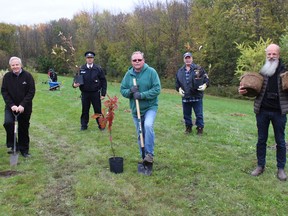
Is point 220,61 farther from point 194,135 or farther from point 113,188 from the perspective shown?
point 113,188

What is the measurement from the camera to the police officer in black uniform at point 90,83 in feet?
30.2

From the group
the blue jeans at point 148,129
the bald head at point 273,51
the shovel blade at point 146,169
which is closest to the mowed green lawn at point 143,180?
the shovel blade at point 146,169

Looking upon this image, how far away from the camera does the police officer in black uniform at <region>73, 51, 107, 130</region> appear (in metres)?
9.20

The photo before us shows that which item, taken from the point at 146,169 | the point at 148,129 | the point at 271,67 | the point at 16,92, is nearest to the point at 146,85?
the point at 148,129

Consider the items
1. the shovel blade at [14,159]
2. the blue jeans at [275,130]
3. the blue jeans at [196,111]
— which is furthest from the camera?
the blue jeans at [196,111]

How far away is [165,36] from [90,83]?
3703 cm

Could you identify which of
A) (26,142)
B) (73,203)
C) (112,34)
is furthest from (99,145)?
(112,34)

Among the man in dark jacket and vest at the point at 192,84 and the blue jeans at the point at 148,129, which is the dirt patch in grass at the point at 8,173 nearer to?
the blue jeans at the point at 148,129

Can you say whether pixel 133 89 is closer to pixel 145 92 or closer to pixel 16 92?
pixel 145 92

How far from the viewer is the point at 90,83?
30.3ft

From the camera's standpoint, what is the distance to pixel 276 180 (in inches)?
217

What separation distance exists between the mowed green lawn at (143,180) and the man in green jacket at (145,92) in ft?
2.10

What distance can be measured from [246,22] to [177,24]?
476 inches

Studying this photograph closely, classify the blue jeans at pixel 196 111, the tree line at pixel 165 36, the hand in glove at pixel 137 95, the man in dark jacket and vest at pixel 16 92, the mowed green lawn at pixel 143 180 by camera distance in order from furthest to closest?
the tree line at pixel 165 36 → the blue jeans at pixel 196 111 → the man in dark jacket and vest at pixel 16 92 → the hand in glove at pixel 137 95 → the mowed green lawn at pixel 143 180
